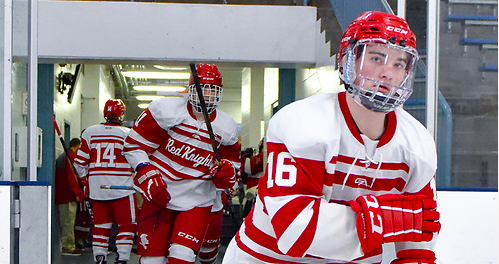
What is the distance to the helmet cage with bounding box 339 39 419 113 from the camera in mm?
1498

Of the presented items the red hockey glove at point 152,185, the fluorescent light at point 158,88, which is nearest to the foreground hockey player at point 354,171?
the red hockey glove at point 152,185

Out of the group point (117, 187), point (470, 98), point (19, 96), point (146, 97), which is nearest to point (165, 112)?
point (19, 96)

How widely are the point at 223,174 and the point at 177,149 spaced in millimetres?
250

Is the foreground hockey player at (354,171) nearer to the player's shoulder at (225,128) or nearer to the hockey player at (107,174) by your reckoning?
the player's shoulder at (225,128)

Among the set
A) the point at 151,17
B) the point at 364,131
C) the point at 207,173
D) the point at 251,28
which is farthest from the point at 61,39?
the point at 364,131

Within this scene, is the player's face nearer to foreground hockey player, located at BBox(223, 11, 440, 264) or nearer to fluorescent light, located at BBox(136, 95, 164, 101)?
foreground hockey player, located at BBox(223, 11, 440, 264)

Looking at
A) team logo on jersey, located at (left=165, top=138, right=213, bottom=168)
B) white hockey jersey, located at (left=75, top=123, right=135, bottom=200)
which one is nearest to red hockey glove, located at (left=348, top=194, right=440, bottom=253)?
team logo on jersey, located at (left=165, top=138, right=213, bottom=168)

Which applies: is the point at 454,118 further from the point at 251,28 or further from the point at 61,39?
the point at 61,39

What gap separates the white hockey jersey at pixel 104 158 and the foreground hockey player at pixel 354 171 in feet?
11.3

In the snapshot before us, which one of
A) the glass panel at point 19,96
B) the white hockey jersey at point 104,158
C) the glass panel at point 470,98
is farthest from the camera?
the white hockey jersey at point 104,158

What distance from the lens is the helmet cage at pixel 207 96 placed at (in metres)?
3.48

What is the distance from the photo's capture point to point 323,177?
1.50 meters

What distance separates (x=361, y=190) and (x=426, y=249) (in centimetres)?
19

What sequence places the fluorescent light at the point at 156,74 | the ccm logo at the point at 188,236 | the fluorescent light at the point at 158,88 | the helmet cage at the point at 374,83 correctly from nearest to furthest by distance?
the helmet cage at the point at 374,83 < the ccm logo at the point at 188,236 < the fluorescent light at the point at 156,74 < the fluorescent light at the point at 158,88
